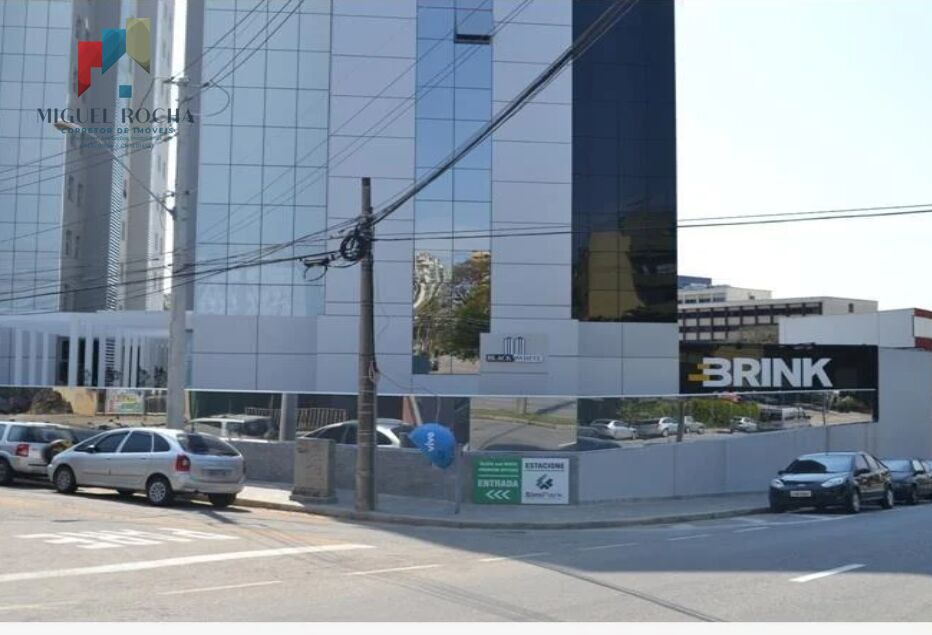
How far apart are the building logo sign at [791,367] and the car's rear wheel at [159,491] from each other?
25.4 m

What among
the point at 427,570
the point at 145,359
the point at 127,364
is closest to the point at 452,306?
the point at 127,364

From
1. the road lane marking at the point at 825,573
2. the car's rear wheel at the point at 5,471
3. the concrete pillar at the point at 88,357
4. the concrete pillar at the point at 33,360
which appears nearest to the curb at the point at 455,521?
the car's rear wheel at the point at 5,471

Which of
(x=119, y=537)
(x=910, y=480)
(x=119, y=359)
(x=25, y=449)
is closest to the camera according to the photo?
(x=119, y=537)

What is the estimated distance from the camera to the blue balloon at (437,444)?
20.4 meters

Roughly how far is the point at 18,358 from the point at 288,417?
100 ft

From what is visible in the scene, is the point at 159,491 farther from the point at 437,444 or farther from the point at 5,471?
the point at 5,471

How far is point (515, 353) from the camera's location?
135ft

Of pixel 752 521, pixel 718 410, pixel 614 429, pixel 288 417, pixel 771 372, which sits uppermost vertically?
pixel 771 372

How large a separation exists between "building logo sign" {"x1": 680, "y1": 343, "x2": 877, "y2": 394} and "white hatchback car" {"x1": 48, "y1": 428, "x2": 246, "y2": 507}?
24092mm

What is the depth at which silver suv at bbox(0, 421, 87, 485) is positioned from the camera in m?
23.1

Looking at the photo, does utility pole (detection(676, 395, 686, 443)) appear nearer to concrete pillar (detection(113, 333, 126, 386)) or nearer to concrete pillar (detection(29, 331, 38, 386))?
concrete pillar (detection(113, 333, 126, 386))

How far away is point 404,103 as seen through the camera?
41.0 meters

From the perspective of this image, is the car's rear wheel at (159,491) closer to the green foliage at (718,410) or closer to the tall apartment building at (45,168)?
the green foliage at (718,410)

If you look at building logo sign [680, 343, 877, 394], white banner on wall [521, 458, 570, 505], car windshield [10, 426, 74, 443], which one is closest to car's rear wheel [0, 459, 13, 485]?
car windshield [10, 426, 74, 443]
